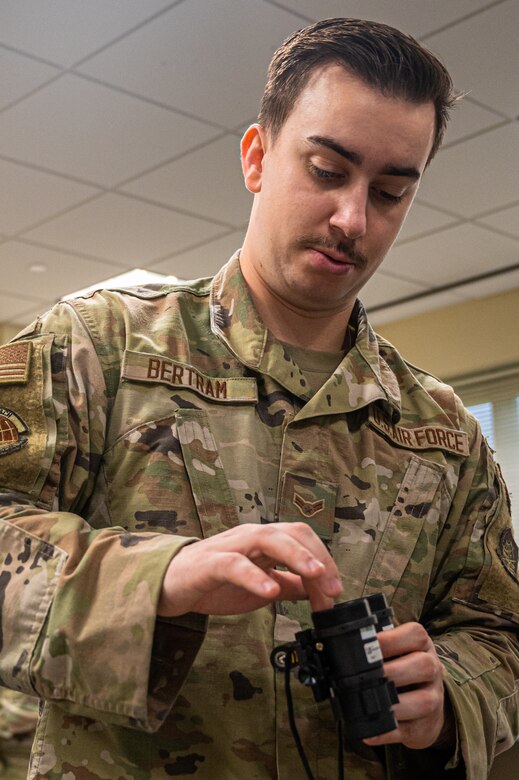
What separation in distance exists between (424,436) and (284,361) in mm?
218

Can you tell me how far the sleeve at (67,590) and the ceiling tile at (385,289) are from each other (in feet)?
16.6

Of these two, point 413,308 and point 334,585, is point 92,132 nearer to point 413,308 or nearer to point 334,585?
point 413,308

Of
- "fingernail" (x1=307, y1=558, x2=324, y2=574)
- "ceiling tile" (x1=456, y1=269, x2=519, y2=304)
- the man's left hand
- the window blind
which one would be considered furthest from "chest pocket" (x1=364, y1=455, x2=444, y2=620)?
the window blind

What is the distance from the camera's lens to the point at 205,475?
114 centimetres

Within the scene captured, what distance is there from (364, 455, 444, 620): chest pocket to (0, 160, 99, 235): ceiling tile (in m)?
3.45

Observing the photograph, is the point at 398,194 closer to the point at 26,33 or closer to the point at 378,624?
the point at 378,624

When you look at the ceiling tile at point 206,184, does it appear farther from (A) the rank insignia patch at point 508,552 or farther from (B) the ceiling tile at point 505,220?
(A) the rank insignia patch at point 508,552

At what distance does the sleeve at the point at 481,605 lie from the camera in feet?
3.96

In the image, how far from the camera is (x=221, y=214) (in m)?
4.93

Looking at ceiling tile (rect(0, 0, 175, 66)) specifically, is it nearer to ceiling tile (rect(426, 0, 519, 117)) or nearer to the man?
ceiling tile (rect(426, 0, 519, 117))

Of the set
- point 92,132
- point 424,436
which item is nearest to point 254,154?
point 424,436

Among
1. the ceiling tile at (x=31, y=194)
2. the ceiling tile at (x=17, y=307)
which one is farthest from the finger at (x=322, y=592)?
the ceiling tile at (x=17, y=307)

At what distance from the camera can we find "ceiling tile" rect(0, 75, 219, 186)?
12.4 feet

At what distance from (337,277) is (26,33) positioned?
Result: 8.11ft
